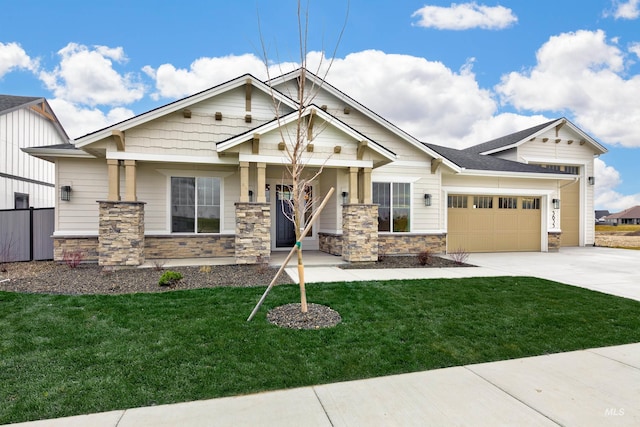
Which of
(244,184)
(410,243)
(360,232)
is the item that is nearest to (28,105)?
(244,184)

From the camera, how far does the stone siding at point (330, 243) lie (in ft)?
36.5

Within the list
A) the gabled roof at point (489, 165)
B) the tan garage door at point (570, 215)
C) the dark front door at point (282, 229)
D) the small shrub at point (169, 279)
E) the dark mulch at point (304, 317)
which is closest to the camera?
the dark mulch at point (304, 317)

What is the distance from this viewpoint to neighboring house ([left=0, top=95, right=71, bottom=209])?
42.7ft

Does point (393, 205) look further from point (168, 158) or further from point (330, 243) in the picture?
point (168, 158)

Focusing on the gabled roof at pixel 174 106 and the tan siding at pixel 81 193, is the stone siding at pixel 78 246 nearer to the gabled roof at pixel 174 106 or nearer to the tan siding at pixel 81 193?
the tan siding at pixel 81 193

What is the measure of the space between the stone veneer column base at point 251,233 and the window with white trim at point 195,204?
244cm

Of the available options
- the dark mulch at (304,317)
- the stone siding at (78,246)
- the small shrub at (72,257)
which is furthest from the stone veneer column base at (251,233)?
the stone siding at (78,246)

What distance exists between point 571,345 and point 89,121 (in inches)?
1220

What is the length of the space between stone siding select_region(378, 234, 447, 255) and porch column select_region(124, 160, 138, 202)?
7.92m

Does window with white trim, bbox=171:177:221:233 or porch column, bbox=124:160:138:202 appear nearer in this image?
porch column, bbox=124:160:138:202

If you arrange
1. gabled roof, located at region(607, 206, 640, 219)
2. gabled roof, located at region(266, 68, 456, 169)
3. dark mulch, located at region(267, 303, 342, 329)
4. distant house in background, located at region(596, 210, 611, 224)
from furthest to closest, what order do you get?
distant house in background, located at region(596, 210, 611, 224), gabled roof, located at region(607, 206, 640, 219), gabled roof, located at region(266, 68, 456, 169), dark mulch, located at region(267, 303, 342, 329)

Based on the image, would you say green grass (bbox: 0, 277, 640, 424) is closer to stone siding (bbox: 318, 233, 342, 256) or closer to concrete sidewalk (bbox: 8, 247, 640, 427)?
concrete sidewalk (bbox: 8, 247, 640, 427)

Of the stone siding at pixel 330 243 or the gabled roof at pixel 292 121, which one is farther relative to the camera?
the stone siding at pixel 330 243

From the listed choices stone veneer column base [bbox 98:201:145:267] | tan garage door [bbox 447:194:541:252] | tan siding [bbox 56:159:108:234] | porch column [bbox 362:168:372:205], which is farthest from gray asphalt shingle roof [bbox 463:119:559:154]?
tan siding [bbox 56:159:108:234]
